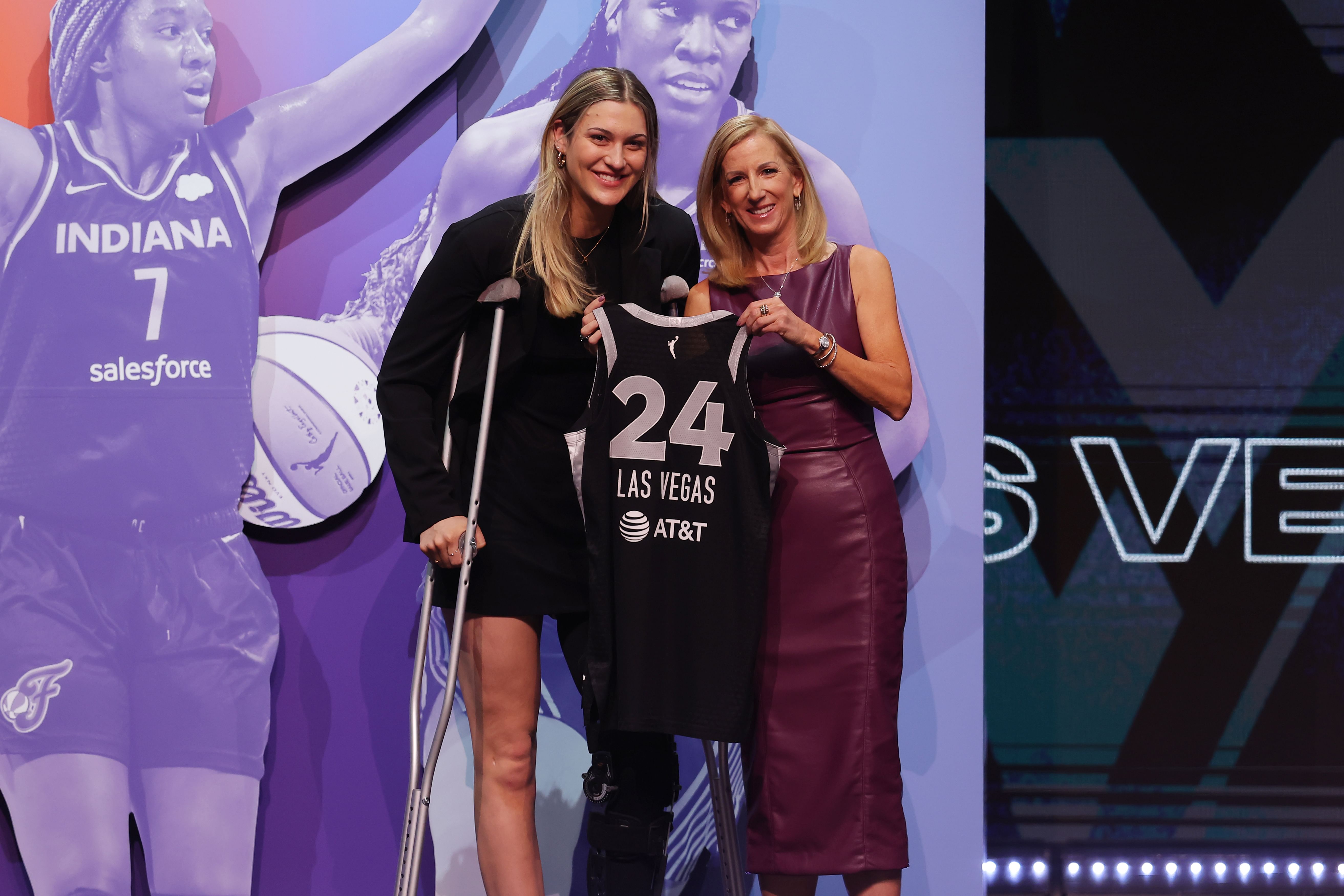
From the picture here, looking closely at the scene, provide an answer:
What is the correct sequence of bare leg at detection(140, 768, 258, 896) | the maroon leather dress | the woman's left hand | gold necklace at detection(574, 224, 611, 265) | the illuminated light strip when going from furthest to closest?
the illuminated light strip, bare leg at detection(140, 768, 258, 896), gold necklace at detection(574, 224, 611, 265), the maroon leather dress, the woman's left hand

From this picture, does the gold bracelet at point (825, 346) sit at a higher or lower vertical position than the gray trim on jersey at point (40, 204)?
lower

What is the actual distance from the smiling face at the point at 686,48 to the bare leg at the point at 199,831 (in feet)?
8.61

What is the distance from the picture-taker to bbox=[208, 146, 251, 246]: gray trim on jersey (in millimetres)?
3064

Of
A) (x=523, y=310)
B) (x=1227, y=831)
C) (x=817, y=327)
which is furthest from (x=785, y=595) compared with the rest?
(x=1227, y=831)

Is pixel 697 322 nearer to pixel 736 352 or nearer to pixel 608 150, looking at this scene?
pixel 736 352

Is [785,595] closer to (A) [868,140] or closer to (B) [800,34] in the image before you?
(A) [868,140]

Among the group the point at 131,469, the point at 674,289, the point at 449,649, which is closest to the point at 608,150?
the point at 674,289

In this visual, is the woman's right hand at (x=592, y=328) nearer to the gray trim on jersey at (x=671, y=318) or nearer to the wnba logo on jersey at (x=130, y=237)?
the gray trim on jersey at (x=671, y=318)

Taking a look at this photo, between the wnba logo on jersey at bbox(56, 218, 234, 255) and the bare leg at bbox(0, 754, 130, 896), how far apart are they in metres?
1.65

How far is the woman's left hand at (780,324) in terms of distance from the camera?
6.88 feet

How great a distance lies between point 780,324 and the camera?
2.10 m

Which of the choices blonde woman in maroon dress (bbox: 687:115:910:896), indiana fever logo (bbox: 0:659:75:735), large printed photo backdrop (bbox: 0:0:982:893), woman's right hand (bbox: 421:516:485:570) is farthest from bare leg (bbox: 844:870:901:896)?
indiana fever logo (bbox: 0:659:75:735)

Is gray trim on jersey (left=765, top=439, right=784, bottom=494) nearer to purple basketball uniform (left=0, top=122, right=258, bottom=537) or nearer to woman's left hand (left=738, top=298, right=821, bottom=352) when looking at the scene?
woman's left hand (left=738, top=298, right=821, bottom=352)

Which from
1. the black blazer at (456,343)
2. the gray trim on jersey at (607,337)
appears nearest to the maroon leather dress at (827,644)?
the gray trim on jersey at (607,337)
